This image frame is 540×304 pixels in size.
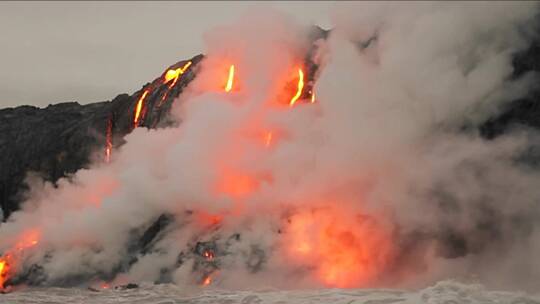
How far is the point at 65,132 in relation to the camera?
3188 cm

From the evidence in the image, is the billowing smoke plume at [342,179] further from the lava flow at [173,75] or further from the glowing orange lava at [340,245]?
the lava flow at [173,75]

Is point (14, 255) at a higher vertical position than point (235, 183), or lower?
lower

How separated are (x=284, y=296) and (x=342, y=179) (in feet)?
16.6

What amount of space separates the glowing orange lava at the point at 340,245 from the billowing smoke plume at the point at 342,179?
0.04m

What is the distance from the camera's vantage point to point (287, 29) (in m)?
26.0

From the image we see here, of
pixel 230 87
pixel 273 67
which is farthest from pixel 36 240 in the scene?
pixel 273 67

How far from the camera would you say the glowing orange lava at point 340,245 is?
2066 centimetres

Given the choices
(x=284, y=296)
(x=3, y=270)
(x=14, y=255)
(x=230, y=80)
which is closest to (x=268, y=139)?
(x=230, y=80)

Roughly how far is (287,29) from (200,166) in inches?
243

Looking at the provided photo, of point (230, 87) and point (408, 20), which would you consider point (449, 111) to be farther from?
point (230, 87)

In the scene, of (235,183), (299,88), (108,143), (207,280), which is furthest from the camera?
(108,143)

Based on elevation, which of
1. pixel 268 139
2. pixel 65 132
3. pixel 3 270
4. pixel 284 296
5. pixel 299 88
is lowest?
pixel 284 296

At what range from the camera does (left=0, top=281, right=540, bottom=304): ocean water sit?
1675cm

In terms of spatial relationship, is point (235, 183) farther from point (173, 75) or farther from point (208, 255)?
point (173, 75)
